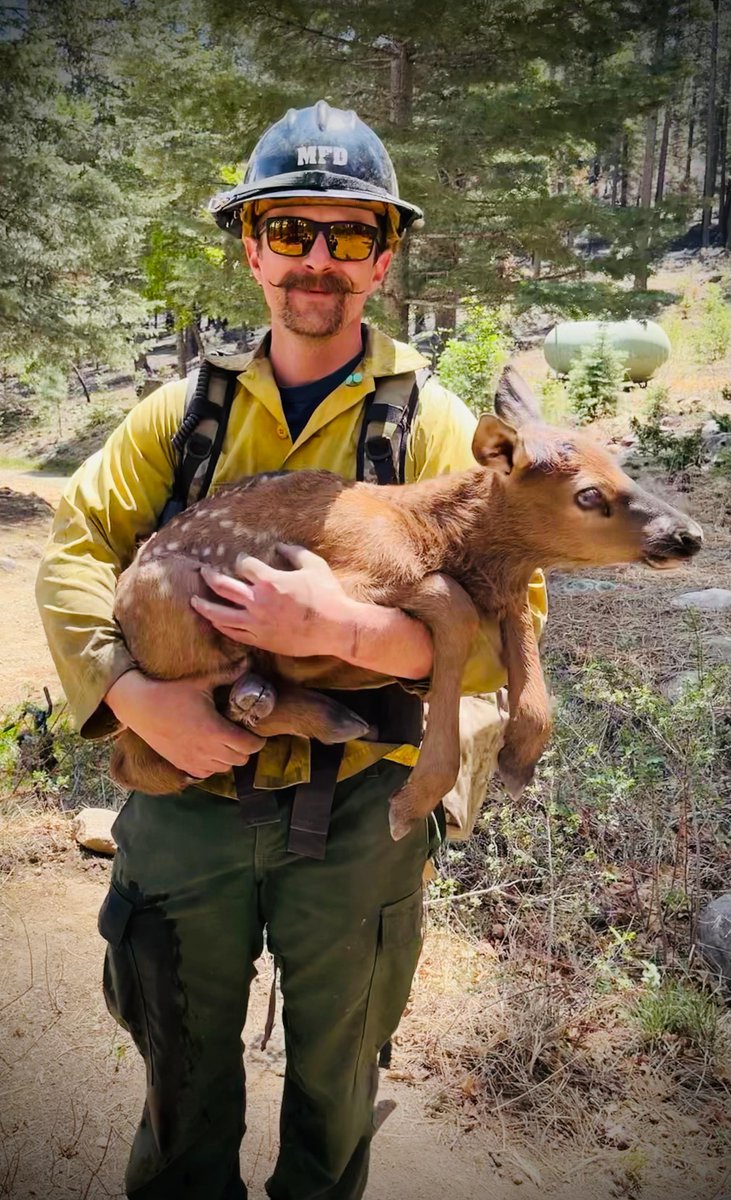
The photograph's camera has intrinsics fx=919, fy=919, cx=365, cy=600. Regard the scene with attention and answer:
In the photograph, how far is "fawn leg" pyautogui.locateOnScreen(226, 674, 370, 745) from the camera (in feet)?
8.60

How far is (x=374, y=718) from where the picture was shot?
2.87 metres

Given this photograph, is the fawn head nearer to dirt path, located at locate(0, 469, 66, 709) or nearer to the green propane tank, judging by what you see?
dirt path, located at locate(0, 469, 66, 709)

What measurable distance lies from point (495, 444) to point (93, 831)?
4916mm

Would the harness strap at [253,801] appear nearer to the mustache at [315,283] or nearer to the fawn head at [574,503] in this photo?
the fawn head at [574,503]

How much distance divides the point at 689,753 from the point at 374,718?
10.2 feet

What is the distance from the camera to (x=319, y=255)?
2.82 metres

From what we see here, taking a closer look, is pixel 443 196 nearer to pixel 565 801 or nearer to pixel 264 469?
pixel 565 801

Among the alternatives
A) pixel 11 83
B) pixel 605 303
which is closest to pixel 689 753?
pixel 605 303

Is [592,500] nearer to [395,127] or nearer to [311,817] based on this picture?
[311,817]

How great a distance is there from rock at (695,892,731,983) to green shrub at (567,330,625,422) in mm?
12478

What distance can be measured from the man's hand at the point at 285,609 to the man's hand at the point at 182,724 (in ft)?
0.76

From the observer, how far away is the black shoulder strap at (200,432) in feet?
9.66

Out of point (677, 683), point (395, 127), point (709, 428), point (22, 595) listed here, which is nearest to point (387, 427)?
point (677, 683)

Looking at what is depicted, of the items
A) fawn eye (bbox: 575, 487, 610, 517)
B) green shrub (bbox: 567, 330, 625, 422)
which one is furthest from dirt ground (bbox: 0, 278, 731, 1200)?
green shrub (bbox: 567, 330, 625, 422)
